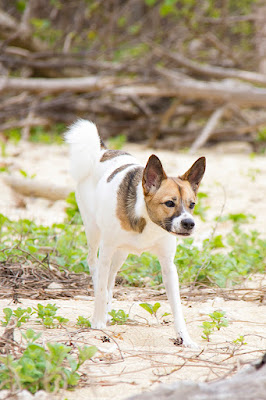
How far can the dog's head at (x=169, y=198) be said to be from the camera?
3.32 metres

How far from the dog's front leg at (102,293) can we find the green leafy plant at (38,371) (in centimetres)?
112

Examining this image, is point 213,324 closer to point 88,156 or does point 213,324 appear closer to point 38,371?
point 38,371

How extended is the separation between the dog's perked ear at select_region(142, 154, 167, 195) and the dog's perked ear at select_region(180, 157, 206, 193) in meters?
0.19

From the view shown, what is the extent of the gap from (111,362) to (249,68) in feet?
32.6

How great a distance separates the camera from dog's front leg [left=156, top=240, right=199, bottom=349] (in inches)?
137

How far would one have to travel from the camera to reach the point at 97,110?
38.3ft

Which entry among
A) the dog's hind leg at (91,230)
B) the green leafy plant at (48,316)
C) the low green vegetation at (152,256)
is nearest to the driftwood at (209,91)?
the low green vegetation at (152,256)

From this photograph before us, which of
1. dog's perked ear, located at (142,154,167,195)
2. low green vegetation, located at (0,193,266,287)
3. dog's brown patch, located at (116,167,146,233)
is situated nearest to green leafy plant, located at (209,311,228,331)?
dog's brown patch, located at (116,167,146,233)

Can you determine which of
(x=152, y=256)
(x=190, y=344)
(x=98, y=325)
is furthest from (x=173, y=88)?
(x=190, y=344)

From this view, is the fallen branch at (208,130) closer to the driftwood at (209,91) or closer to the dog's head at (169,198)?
the driftwood at (209,91)

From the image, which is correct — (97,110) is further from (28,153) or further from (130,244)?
(130,244)

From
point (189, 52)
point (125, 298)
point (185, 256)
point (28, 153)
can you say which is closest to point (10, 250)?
point (125, 298)

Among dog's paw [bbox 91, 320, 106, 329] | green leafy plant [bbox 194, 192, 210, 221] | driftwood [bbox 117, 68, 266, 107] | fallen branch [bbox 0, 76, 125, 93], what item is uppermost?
driftwood [bbox 117, 68, 266, 107]

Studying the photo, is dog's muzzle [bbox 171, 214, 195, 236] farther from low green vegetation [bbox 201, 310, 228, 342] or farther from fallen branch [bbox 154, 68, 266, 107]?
fallen branch [bbox 154, 68, 266, 107]
